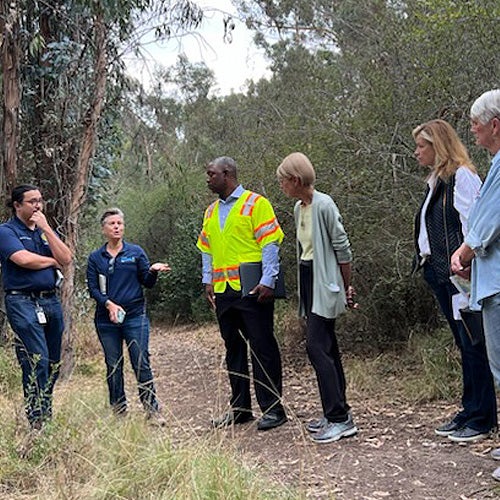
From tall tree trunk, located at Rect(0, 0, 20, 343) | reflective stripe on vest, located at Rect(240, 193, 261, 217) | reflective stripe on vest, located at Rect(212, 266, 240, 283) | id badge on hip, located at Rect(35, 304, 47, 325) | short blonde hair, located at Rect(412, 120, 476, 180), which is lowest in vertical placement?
id badge on hip, located at Rect(35, 304, 47, 325)

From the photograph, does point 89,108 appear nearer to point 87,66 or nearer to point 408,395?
point 87,66

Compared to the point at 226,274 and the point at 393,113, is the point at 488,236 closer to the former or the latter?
the point at 226,274

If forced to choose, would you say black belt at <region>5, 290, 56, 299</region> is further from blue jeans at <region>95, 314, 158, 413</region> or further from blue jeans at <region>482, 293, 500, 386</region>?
blue jeans at <region>482, 293, 500, 386</region>

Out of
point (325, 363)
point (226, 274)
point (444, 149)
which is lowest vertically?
point (325, 363)

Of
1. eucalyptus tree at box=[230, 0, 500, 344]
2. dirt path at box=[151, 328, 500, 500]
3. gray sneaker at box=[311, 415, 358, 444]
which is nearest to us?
dirt path at box=[151, 328, 500, 500]

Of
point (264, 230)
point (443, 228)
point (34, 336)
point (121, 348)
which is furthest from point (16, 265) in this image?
point (443, 228)

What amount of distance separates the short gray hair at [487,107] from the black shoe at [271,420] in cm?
274

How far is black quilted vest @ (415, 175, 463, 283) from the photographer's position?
4309 mm

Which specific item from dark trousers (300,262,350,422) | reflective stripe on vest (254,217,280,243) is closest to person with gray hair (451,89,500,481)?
dark trousers (300,262,350,422)

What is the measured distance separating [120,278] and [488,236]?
3.17 m

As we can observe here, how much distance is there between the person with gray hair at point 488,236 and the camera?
340cm

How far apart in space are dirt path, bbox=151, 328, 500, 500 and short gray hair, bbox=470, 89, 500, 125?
1874 mm

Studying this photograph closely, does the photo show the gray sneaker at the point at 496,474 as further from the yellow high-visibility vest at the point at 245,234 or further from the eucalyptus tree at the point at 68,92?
the eucalyptus tree at the point at 68,92

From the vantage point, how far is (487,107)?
3.56 meters
